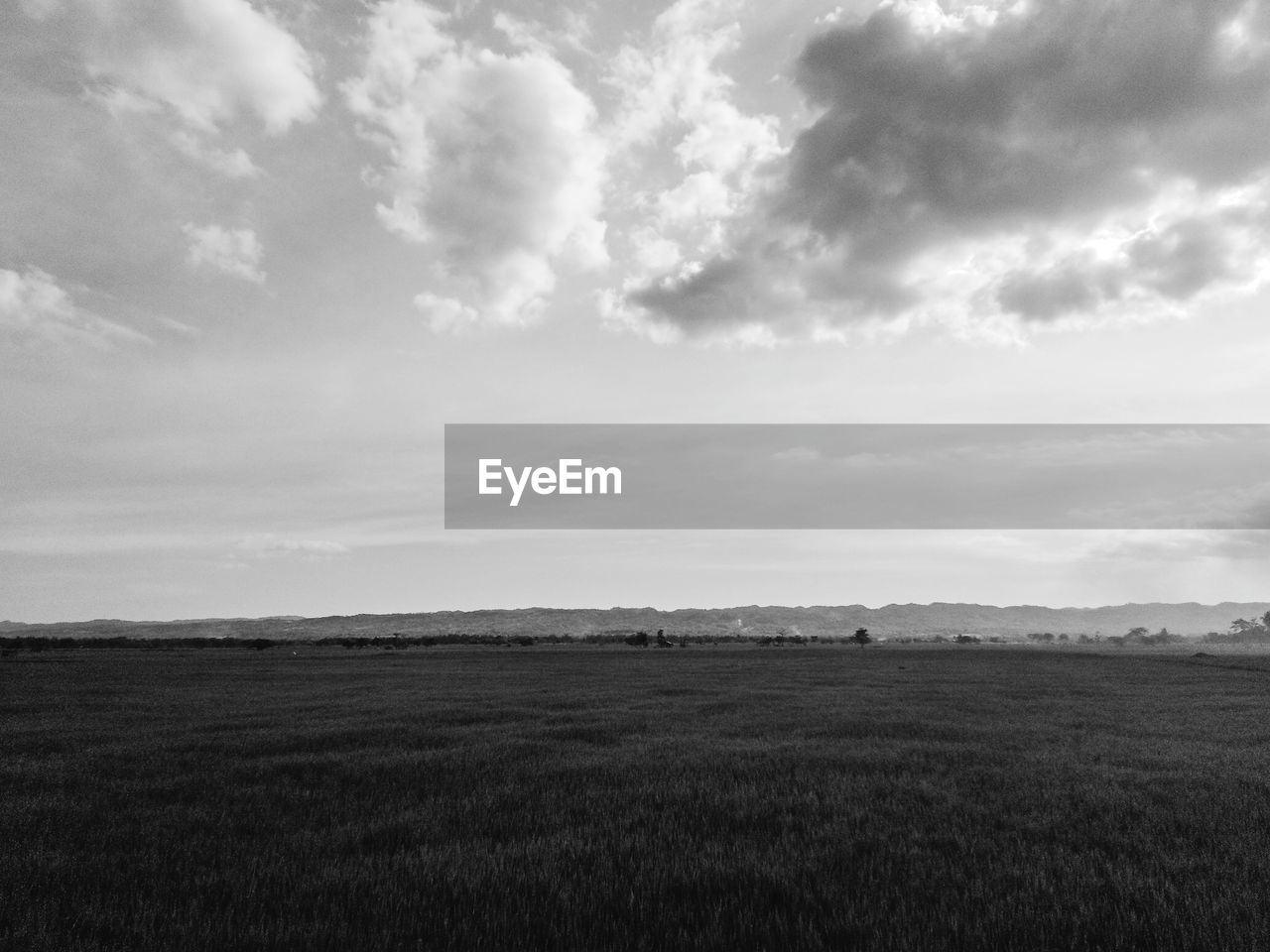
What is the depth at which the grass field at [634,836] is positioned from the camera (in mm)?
6566

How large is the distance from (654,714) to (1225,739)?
53.5 ft

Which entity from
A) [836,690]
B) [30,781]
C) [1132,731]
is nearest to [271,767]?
[30,781]

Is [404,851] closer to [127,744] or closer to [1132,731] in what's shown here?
[127,744]

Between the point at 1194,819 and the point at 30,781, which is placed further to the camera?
the point at 30,781

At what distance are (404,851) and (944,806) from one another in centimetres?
822

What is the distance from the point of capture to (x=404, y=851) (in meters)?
8.82

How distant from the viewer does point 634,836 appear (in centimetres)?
934

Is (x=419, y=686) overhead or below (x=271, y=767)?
below

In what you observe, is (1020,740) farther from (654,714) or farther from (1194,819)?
(654,714)

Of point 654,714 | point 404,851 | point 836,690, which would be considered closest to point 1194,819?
point 404,851

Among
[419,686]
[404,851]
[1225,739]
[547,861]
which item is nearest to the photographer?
[547,861]

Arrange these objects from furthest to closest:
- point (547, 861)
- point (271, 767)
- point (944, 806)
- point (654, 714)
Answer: point (654, 714)
point (271, 767)
point (944, 806)
point (547, 861)

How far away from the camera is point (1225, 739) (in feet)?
63.4

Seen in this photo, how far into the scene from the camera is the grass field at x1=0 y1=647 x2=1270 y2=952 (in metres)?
6.57
